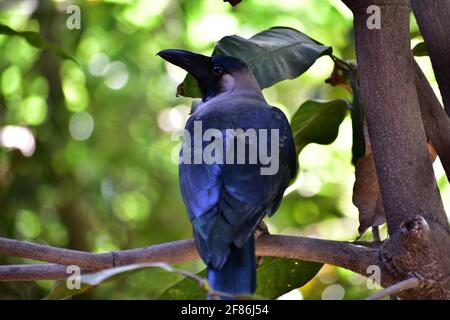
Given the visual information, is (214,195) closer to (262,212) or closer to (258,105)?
(262,212)

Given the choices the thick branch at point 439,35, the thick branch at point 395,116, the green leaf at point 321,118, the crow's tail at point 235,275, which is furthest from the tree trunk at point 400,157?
the green leaf at point 321,118

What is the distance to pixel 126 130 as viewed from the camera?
541 centimetres

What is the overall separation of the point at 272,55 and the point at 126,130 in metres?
3.04

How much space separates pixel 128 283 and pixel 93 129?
109cm

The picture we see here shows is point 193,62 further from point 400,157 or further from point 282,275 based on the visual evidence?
point 400,157

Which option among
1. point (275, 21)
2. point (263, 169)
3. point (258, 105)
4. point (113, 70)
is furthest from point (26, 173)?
point (263, 169)

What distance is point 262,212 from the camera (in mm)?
2203

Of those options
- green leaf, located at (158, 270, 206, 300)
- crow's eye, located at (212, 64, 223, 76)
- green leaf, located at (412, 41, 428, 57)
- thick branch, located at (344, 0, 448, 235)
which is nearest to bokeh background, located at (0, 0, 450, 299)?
crow's eye, located at (212, 64, 223, 76)

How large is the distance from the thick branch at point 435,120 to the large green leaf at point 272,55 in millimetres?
378

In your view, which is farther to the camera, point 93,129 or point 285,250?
point 93,129

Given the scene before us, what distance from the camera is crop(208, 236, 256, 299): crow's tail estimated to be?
1.94 meters
